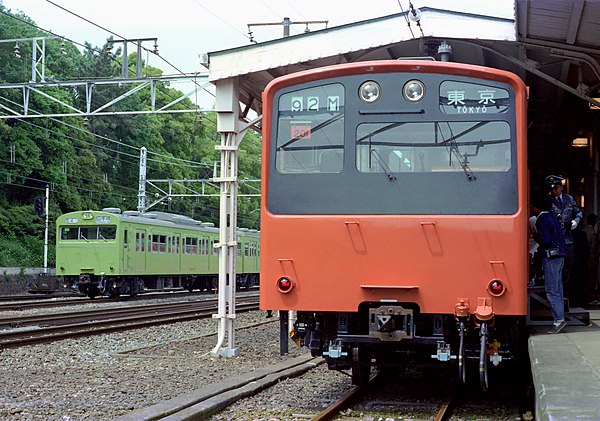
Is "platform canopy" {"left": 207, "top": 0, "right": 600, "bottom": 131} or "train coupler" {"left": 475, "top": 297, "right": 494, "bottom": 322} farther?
"platform canopy" {"left": 207, "top": 0, "right": 600, "bottom": 131}

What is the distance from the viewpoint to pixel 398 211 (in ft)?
23.3

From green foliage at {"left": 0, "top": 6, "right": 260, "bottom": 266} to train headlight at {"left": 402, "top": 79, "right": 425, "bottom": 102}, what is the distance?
2498 cm

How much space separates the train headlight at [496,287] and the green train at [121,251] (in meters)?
19.2

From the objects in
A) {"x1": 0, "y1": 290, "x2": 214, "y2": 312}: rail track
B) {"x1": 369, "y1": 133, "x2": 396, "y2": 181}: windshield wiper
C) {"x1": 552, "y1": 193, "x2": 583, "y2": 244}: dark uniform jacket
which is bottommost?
{"x1": 0, "y1": 290, "x2": 214, "y2": 312}: rail track

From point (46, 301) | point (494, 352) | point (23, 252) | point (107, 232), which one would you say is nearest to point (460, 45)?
point (494, 352)

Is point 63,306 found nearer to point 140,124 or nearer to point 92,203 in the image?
point 92,203

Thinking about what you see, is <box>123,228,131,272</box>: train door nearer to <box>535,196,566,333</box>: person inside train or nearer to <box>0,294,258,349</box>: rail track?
<box>0,294,258,349</box>: rail track

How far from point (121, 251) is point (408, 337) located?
20.4 m

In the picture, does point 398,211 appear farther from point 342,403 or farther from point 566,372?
point 566,372

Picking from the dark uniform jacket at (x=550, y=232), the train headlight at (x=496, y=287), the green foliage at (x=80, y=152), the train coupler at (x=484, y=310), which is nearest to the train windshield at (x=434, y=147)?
the train headlight at (x=496, y=287)

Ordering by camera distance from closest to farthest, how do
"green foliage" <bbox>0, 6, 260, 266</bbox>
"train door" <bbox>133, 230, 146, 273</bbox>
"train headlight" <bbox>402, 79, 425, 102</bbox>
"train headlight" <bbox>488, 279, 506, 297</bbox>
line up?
"train headlight" <bbox>488, 279, 506, 297</bbox> < "train headlight" <bbox>402, 79, 425, 102</bbox> < "train door" <bbox>133, 230, 146, 273</bbox> < "green foliage" <bbox>0, 6, 260, 266</bbox>

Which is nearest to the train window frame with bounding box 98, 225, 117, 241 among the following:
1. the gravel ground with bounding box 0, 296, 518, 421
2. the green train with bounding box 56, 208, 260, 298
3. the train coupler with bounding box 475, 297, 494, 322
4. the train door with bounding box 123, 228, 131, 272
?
the green train with bounding box 56, 208, 260, 298

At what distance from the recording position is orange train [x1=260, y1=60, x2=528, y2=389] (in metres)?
6.92

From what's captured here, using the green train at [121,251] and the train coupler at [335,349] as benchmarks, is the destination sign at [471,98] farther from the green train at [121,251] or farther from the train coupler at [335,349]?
the green train at [121,251]
